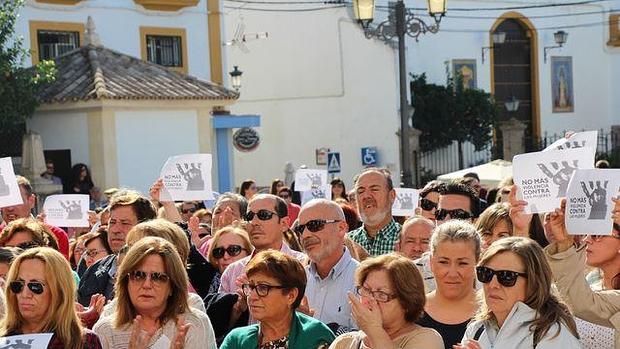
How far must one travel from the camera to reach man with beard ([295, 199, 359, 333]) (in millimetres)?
7075

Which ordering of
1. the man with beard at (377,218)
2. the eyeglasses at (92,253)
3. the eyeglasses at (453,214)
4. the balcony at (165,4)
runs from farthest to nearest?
the balcony at (165,4), the man with beard at (377,218), the eyeglasses at (92,253), the eyeglasses at (453,214)

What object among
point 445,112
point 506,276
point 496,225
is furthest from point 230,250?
point 445,112

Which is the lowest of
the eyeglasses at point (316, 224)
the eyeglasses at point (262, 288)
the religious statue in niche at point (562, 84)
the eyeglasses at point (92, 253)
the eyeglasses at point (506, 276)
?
the eyeglasses at point (92, 253)

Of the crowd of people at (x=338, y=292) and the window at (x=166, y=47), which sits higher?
the window at (x=166, y=47)

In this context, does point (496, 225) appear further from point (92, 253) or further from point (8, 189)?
point (8, 189)

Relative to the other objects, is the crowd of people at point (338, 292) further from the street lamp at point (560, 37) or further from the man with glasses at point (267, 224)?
the street lamp at point (560, 37)

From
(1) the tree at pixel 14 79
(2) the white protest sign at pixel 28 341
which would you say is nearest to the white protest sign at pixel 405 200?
(2) the white protest sign at pixel 28 341

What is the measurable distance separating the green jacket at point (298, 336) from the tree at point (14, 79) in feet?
51.7

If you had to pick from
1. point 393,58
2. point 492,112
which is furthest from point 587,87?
point 393,58

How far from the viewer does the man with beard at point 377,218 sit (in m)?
9.01

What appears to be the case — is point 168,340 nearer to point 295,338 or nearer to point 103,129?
point 295,338

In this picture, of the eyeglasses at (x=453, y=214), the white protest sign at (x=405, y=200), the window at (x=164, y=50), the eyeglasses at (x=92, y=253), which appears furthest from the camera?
the window at (x=164, y=50)

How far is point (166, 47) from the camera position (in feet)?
90.3

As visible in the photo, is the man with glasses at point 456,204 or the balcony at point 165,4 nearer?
the man with glasses at point 456,204
